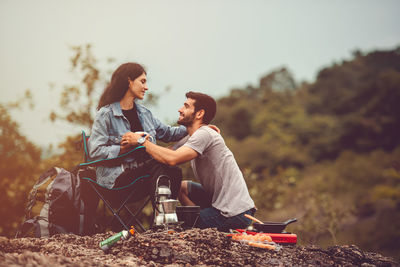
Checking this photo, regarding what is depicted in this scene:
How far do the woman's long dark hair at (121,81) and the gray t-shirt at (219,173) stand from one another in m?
0.85

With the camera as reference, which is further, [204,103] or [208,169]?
[204,103]

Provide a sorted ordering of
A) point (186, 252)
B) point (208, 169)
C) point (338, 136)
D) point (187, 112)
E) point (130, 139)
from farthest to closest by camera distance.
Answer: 1. point (338, 136)
2. point (187, 112)
3. point (208, 169)
4. point (130, 139)
5. point (186, 252)

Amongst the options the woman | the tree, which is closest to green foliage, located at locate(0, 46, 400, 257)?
the tree

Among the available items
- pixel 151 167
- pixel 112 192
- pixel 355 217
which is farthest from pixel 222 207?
pixel 355 217

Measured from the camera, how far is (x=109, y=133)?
366 cm

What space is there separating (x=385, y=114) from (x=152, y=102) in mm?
26271

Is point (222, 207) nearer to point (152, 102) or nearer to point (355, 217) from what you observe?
point (152, 102)

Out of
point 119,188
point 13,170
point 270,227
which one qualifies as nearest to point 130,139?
point 119,188

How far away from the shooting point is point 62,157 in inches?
240

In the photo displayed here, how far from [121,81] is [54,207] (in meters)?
1.30

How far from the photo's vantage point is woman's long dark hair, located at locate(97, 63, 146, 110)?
3812mm

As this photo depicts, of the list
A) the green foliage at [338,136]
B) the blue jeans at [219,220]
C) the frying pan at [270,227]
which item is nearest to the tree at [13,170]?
the blue jeans at [219,220]

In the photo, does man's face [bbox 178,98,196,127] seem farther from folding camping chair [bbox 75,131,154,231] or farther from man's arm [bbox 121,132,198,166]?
folding camping chair [bbox 75,131,154,231]

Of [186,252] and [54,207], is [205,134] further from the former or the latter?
[54,207]
